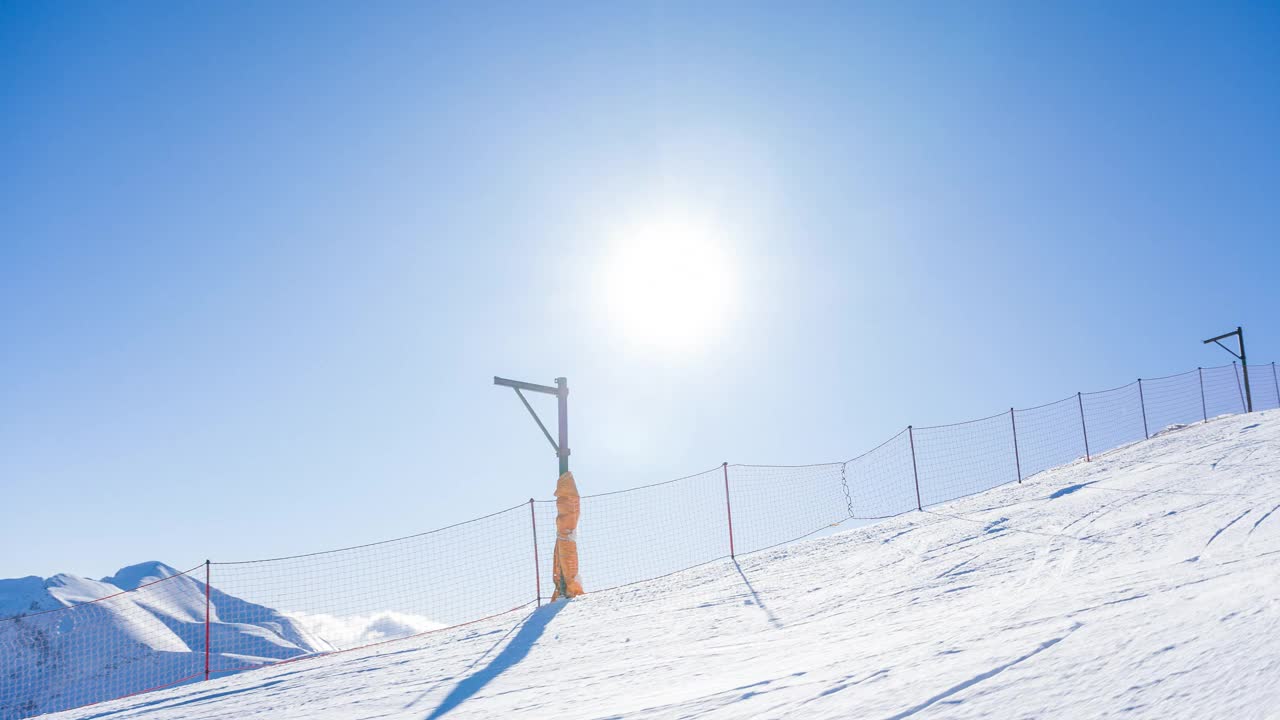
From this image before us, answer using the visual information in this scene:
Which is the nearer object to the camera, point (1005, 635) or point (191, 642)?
point (1005, 635)

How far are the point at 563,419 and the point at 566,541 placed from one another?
6.83ft

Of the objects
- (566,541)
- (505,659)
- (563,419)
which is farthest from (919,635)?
(563,419)

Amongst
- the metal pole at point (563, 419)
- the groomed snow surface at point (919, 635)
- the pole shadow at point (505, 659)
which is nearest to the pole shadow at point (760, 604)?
the groomed snow surface at point (919, 635)

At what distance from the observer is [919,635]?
18.1ft

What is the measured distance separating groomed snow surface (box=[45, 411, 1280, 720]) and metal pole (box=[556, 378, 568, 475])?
256 cm

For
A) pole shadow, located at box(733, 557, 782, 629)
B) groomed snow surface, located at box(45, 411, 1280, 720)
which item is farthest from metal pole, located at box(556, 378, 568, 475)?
pole shadow, located at box(733, 557, 782, 629)

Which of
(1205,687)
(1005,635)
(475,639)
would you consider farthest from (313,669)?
(1205,687)

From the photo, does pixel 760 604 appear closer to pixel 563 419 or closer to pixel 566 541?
pixel 566 541

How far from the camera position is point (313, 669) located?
8.59 metres

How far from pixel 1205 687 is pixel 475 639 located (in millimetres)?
7384

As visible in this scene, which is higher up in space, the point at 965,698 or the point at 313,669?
the point at 965,698

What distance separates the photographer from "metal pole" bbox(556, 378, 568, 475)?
43.0 feet

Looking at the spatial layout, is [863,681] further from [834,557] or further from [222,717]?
[834,557]

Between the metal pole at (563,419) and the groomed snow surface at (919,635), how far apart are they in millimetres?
2565
